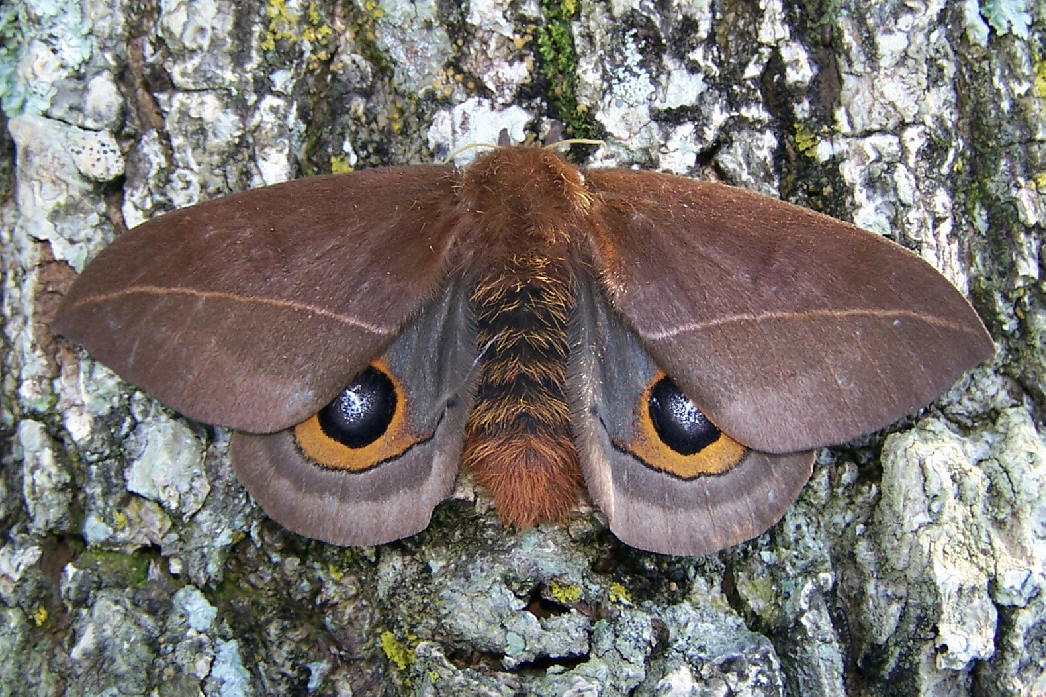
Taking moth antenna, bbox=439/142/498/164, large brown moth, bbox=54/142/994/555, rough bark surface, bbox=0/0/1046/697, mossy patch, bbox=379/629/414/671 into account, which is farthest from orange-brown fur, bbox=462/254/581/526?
mossy patch, bbox=379/629/414/671

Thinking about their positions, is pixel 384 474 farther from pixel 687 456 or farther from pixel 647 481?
pixel 687 456

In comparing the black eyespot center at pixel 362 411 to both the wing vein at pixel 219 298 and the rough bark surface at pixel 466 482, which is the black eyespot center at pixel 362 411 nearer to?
the wing vein at pixel 219 298

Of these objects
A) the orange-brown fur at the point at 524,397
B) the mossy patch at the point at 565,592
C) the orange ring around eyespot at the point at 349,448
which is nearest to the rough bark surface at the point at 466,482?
the mossy patch at the point at 565,592

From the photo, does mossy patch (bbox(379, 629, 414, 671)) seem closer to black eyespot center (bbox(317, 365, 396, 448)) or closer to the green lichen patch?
black eyespot center (bbox(317, 365, 396, 448))

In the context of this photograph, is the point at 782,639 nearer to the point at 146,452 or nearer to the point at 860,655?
the point at 860,655

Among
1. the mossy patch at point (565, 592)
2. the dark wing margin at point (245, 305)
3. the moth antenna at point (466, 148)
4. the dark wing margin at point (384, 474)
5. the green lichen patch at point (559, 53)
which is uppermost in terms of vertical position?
the green lichen patch at point (559, 53)

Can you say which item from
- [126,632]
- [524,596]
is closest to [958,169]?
Answer: [524,596]

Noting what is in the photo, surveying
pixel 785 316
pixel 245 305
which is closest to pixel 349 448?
pixel 245 305
